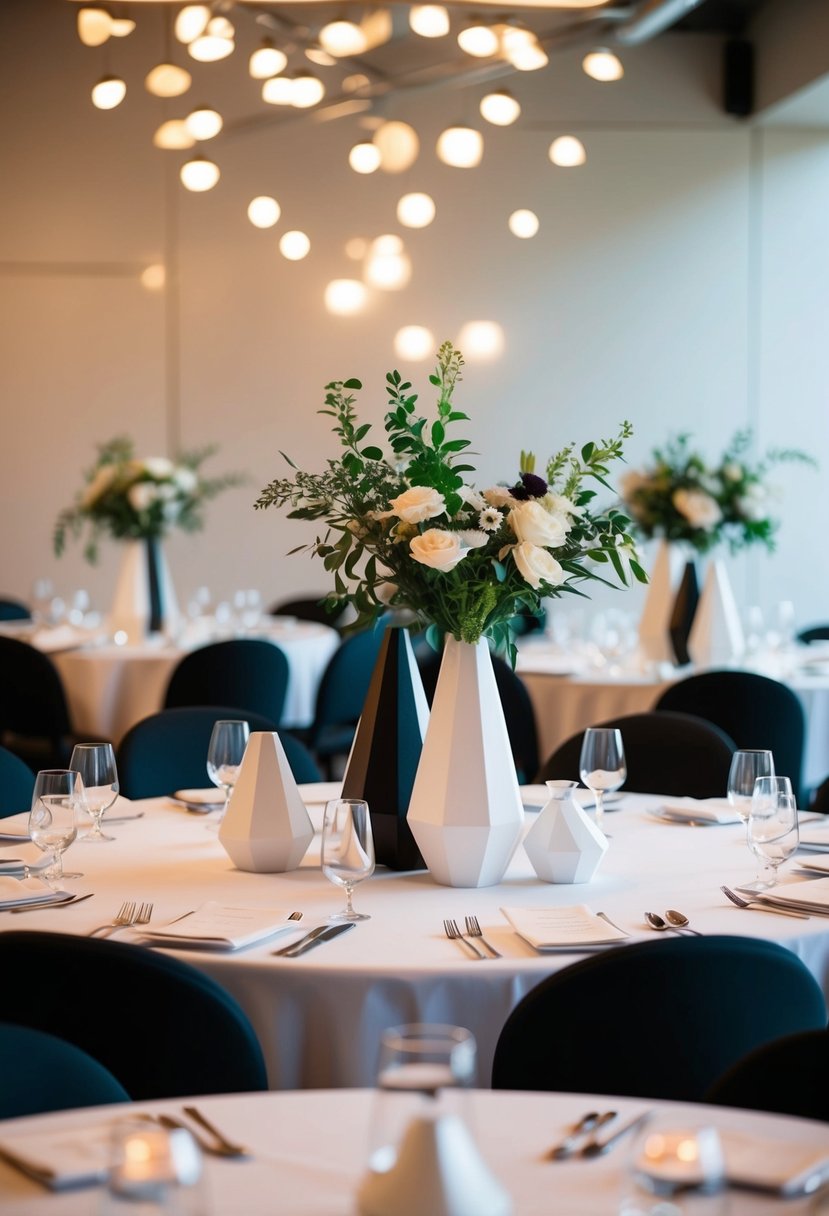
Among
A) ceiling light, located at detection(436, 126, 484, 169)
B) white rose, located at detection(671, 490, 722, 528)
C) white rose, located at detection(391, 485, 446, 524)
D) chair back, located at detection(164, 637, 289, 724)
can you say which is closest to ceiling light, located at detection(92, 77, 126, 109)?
ceiling light, located at detection(436, 126, 484, 169)

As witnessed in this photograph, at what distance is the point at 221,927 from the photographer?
7.39 ft

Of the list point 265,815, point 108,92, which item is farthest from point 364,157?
point 265,815

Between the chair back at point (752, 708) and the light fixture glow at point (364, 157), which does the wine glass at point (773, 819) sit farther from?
the light fixture glow at point (364, 157)

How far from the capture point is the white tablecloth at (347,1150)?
4.27ft

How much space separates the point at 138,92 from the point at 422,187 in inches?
74.4

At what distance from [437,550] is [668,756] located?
150 centimetres

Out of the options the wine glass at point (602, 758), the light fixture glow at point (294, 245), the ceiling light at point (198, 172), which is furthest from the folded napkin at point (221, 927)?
the light fixture glow at point (294, 245)

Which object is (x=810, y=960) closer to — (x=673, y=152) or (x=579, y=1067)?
(x=579, y=1067)

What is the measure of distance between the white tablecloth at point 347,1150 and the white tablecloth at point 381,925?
0.52m

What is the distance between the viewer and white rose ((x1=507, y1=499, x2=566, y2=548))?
8.18 ft

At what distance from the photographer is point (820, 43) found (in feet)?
26.8

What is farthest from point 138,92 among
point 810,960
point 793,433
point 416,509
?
point 810,960

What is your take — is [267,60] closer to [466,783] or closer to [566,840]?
[466,783]

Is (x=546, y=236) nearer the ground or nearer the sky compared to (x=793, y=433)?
nearer the sky
